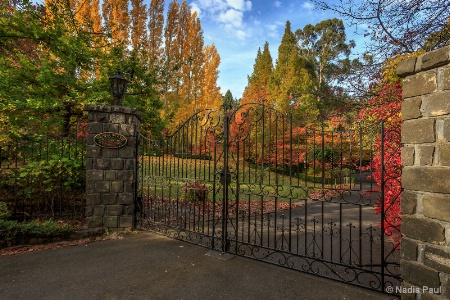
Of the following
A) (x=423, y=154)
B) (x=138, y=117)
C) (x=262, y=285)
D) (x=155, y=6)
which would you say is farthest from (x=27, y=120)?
(x=155, y=6)

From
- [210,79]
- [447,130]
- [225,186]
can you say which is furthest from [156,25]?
[447,130]

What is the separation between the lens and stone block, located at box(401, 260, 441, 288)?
79.6 inches

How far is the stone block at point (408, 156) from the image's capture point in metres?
2.24

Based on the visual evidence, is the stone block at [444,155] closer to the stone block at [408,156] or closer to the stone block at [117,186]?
the stone block at [408,156]

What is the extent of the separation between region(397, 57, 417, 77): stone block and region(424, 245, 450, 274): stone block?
5.06ft

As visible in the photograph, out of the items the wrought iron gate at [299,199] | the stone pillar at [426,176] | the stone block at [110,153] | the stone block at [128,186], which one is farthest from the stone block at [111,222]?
the stone pillar at [426,176]

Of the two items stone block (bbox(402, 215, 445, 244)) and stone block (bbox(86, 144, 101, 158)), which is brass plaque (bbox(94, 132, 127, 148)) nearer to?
stone block (bbox(86, 144, 101, 158))

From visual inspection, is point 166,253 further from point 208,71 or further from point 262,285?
point 208,71

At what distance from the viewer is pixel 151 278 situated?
301 cm

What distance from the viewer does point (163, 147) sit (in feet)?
16.4

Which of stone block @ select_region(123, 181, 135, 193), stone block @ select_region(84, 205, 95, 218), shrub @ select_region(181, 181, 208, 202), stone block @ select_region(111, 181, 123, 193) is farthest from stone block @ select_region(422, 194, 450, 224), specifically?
stone block @ select_region(84, 205, 95, 218)

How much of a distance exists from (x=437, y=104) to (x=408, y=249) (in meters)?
1.29

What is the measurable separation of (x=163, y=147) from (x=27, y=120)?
3.84 meters

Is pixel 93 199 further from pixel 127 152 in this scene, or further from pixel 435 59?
pixel 435 59
